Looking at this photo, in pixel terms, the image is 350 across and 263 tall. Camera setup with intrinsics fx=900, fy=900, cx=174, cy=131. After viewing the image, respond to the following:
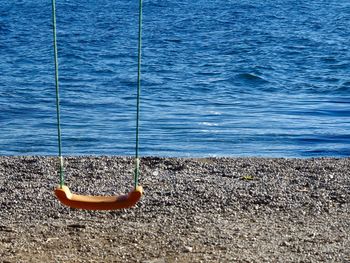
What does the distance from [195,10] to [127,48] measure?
735cm

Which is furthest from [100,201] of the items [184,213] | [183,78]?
[183,78]

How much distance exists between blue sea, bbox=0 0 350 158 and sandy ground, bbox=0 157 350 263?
227 centimetres

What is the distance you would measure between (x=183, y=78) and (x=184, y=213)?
12.6 m

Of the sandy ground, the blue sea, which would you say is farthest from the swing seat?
the blue sea

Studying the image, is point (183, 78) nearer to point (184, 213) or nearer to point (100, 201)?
point (184, 213)

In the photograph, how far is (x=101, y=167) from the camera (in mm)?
8906

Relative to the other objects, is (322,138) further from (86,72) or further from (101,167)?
(86,72)

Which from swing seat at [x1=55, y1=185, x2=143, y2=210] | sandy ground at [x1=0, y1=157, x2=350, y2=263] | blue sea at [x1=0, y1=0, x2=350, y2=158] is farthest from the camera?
blue sea at [x1=0, y1=0, x2=350, y2=158]

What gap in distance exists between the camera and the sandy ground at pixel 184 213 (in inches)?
245

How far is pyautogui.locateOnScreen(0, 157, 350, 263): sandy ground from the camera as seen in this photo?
623cm

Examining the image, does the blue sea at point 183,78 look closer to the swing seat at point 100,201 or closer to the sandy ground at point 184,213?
the sandy ground at point 184,213

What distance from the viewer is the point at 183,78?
19.7 metres

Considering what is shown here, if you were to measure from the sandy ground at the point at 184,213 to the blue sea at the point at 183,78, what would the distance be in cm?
227

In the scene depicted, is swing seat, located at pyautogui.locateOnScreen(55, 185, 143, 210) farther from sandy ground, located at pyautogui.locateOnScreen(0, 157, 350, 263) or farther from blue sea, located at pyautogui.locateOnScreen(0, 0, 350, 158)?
blue sea, located at pyautogui.locateOnScreen(0, 0, 350, 158)
